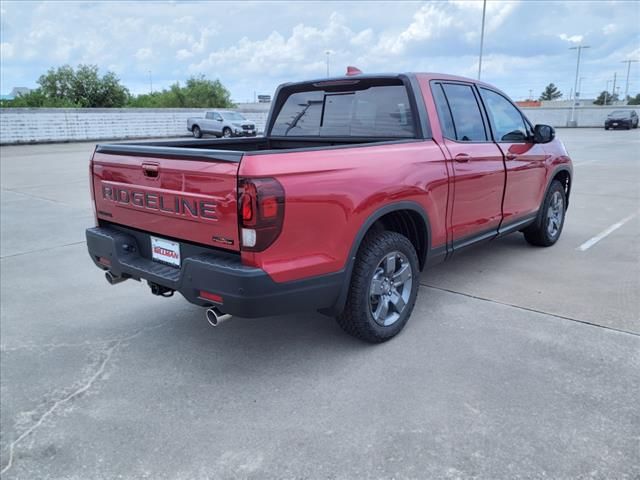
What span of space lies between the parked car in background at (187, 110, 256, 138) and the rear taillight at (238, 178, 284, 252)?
27.3 m

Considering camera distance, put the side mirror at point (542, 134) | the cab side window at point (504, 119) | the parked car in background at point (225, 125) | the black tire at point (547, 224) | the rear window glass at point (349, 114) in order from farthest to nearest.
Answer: the parked car in background at point (225, 125), the black tire at point (547, 224), the side mirror at point (542, 134), the cab side window at point (504, 119), the rear window glass at point (349, 114)

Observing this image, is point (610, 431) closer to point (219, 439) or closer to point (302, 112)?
point (219, 439)

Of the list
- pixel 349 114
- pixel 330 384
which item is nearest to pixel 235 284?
pixel 330 384

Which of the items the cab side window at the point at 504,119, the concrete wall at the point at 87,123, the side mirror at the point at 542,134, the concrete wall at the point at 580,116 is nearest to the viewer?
the cab side window at the point at 504,119

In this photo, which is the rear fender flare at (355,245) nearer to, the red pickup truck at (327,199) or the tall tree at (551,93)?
the red pickup truck at (327,199)

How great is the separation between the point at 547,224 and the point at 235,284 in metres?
4.52

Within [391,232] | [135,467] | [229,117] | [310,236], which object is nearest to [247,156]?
[310,236]

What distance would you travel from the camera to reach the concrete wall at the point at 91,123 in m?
26.9

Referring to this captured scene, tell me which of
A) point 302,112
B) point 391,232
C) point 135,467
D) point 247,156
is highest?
point 302,112

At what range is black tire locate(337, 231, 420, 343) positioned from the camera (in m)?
3.39

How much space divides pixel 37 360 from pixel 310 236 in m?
2.19

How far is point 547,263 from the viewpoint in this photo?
219 inches

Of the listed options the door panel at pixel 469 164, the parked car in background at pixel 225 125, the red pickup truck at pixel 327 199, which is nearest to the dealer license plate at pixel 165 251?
the red pickup truck at pixel 327 199

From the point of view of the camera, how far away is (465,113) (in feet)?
14.9
